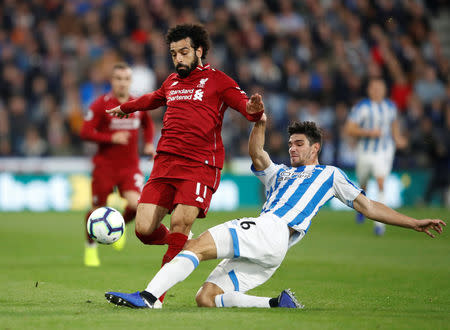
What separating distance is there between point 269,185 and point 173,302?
125cm

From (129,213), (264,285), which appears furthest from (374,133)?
(264,285)

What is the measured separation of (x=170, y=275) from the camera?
545 centimetres

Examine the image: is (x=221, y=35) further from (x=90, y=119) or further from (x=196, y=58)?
(x=196, y=58)

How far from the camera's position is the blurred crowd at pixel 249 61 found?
61.3 ft

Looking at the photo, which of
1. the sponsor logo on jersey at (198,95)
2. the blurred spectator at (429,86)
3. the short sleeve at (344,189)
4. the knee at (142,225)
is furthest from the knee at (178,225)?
the blurred spectator at (429,86)

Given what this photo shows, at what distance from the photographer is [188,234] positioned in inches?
251

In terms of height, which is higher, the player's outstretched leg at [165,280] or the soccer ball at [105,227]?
the soccer ball at [105,227]

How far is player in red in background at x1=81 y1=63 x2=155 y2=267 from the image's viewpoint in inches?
375

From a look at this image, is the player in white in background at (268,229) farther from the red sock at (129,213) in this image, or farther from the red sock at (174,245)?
the red sock at (129,213)

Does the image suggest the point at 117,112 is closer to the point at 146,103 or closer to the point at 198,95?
the point at 146,103

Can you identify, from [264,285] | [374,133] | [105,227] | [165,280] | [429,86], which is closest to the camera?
[165,280]

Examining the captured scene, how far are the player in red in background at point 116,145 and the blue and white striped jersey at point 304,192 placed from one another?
344 cm

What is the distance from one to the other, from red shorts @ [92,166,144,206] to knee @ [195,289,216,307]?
3904 mm

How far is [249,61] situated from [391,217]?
15.0 metres
